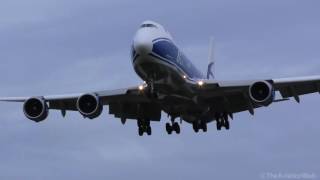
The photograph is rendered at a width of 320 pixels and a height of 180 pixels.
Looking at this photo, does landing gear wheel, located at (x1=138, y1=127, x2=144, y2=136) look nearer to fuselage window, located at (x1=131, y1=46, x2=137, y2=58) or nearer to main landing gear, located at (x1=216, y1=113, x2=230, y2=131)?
main landing gear, located at (x1=216, y1=113, x2=230, y2=131)

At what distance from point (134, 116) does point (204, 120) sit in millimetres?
4255

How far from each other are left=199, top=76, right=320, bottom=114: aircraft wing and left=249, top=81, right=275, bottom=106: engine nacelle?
240 millimetres

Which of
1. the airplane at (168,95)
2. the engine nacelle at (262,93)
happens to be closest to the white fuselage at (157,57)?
the airplane at (168,95)

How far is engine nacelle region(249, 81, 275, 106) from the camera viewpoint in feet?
154

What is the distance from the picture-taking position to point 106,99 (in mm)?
50469

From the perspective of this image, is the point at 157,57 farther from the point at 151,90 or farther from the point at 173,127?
the point at 173,127

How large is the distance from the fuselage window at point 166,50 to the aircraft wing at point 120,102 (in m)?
2.81

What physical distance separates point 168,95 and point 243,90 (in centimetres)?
442

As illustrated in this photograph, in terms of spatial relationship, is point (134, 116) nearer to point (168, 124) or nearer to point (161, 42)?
point (168, 124)

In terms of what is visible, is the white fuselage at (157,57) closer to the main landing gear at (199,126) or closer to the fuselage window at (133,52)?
the fuselage window at (133,52)

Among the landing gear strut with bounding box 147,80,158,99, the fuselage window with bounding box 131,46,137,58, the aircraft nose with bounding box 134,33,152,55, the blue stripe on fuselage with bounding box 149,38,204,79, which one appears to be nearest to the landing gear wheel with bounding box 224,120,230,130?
the blue stripe on fuselage with bounding box 149,38,204,79

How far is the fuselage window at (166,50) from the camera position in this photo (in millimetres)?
45938

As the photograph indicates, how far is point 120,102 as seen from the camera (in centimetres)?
5166

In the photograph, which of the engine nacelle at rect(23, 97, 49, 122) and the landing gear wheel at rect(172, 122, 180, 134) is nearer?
the engine nacelle at rect(23, 97, 49, 122)
